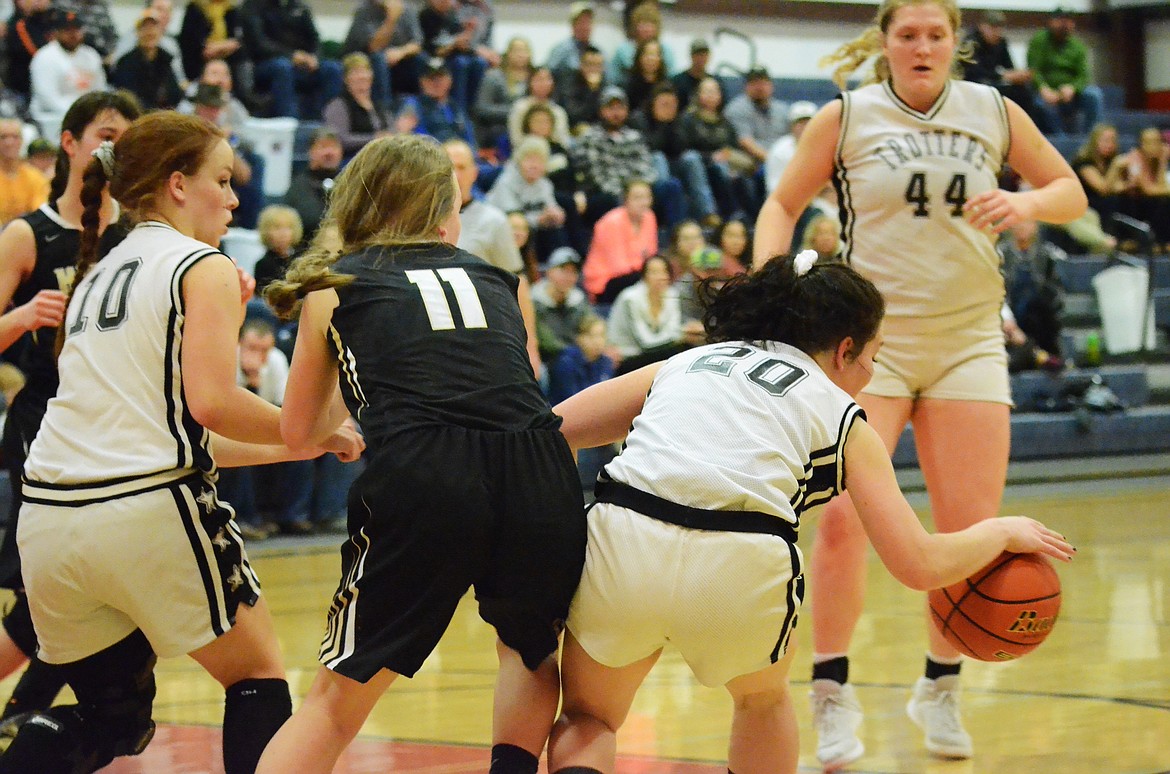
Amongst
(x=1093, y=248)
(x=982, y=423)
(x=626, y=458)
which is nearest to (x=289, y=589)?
(x=982, y=423)

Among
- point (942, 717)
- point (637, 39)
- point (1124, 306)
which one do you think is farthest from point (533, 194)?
point (942, 717)

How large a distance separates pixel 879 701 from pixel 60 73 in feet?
26.3

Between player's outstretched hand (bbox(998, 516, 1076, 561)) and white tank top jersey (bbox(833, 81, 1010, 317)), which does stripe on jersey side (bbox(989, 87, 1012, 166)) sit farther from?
player's outstretched hand (bbox(998, 516, 1076, 561))

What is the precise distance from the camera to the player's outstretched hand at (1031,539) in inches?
125

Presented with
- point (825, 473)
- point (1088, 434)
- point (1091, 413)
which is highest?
point (825, 473)

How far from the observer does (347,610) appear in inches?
114

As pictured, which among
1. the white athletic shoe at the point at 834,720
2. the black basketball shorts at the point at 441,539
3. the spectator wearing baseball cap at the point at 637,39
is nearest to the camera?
the black basketball shorts at the point at 441,539

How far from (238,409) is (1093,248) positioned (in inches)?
497

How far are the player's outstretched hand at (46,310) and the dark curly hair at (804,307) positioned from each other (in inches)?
63.5

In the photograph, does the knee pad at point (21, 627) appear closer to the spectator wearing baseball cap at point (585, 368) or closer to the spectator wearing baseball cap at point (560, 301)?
the spectator wearing baseball cap at point (585, 368)

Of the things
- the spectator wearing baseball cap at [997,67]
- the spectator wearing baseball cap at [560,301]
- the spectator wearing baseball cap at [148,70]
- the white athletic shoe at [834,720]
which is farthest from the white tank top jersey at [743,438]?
the spectator wearing baseball cap at [997,67]

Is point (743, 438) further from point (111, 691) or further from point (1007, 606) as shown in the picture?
point (111, 691)

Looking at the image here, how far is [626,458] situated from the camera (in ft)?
9.98

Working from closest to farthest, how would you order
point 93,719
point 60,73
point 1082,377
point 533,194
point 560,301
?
point 93,719
point 560,301
point 60,73
point 533,194
point 1082,377
